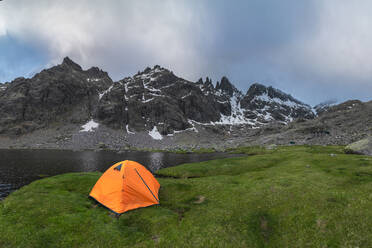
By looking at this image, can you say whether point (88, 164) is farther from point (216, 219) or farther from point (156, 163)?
point (216, 219)

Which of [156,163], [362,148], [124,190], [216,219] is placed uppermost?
[362,148]

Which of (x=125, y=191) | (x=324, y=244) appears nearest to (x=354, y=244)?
(x=324, y=244)

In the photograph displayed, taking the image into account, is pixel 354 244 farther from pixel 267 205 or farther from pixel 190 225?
pixel 190 225

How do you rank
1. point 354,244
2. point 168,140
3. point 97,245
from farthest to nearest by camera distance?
point 168,140, point 97,245, point 354,244

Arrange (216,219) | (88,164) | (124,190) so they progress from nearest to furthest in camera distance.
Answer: (216,219)
(124,190)
(88,164)

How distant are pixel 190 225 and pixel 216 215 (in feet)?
8.10

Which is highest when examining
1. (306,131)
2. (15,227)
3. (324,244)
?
(306,131)

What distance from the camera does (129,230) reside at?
41.1ft

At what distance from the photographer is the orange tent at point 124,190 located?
16.4m

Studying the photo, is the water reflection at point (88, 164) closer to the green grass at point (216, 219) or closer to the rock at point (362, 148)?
the green grass at point (216, 219)

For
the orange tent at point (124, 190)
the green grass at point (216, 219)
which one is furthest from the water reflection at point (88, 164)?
the orange tent at point (124, 190)

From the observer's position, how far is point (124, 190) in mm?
16953

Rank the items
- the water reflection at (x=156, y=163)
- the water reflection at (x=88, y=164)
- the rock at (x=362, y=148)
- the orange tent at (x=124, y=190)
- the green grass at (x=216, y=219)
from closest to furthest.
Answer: the green grass at (x=216, y=219), the orange tent at (x=124, y=190), the rock at (x=362, y=148), the water reflection at (x=88, y=164), the water reflection at (x=156, y=163)

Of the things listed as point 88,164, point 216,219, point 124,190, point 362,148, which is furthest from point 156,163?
point 362,148
